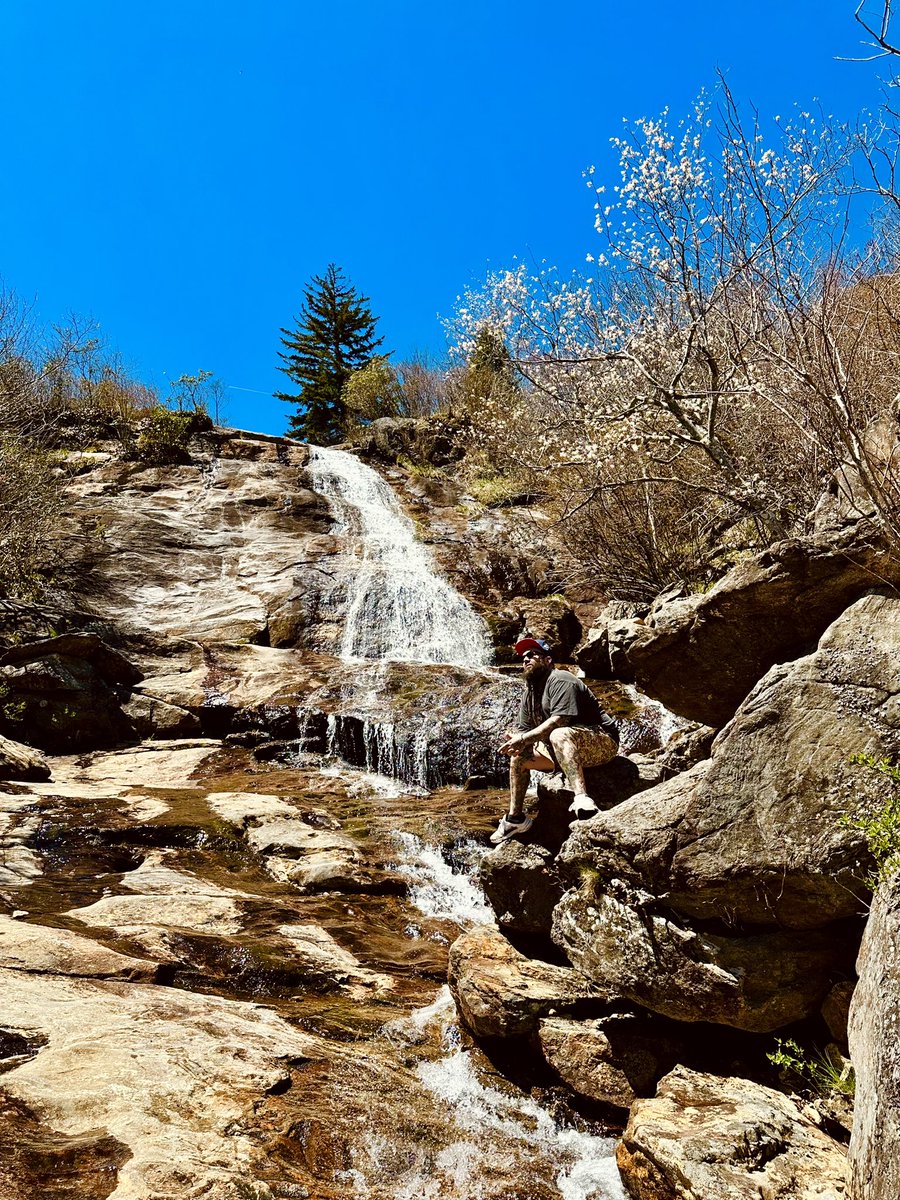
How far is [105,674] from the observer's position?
1285cm

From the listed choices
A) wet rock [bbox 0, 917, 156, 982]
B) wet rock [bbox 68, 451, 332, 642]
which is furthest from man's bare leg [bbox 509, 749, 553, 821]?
wet rock [bbox 68, 451, 332, 642]

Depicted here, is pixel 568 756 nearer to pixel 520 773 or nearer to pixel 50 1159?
pixel 520 773

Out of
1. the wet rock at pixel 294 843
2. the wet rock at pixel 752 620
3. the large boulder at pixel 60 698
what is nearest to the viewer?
the wet rock at pixel 752 620

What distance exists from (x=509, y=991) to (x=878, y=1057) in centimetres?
267

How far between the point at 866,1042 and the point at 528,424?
662 inches

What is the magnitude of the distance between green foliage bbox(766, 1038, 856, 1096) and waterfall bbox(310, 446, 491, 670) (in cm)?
1083

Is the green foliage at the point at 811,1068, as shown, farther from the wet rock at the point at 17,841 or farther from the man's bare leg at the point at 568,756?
the wet rock at the point at 17,841

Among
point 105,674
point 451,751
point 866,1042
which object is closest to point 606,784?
point 866,1042

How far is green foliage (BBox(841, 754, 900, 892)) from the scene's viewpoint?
11.5 ft

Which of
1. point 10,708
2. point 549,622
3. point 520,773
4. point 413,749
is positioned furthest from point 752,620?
point 10,708

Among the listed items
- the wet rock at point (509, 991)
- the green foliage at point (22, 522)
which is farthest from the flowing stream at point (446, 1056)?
the green foliage at point (22, 522)

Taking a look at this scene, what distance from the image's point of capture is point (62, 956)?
485cm

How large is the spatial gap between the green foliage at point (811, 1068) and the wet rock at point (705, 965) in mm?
167

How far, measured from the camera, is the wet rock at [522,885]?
5645mm
